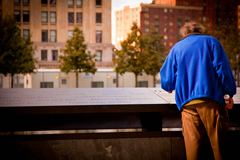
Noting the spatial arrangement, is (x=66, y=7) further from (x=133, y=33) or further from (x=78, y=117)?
(x=78, y=117)

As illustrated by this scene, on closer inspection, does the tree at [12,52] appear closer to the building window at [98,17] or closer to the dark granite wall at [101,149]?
the building window at [98,17]

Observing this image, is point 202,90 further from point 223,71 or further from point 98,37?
point 98,37

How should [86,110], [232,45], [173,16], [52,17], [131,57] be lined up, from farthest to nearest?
1. [173,16]
2. [52,17]
3. [232,45]
4. [131,57]
5. [86,110]

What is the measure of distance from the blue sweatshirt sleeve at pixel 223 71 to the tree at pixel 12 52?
809 inches

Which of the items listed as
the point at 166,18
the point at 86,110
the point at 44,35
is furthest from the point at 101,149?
the point at 166,18

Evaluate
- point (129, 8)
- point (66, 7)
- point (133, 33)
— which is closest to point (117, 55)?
point (133, 33)

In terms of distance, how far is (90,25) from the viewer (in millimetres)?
38188

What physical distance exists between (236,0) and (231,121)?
383 feet

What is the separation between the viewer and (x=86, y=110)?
302 cm

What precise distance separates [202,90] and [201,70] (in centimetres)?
21

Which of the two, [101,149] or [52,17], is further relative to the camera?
[52,17]

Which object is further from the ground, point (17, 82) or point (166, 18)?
point (166, 18)

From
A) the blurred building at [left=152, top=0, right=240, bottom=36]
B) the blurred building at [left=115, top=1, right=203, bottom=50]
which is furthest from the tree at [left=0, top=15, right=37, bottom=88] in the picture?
the blurred building at [left=152, top=0, right=240, bottom=36]

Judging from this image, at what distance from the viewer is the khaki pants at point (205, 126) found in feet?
8.06
